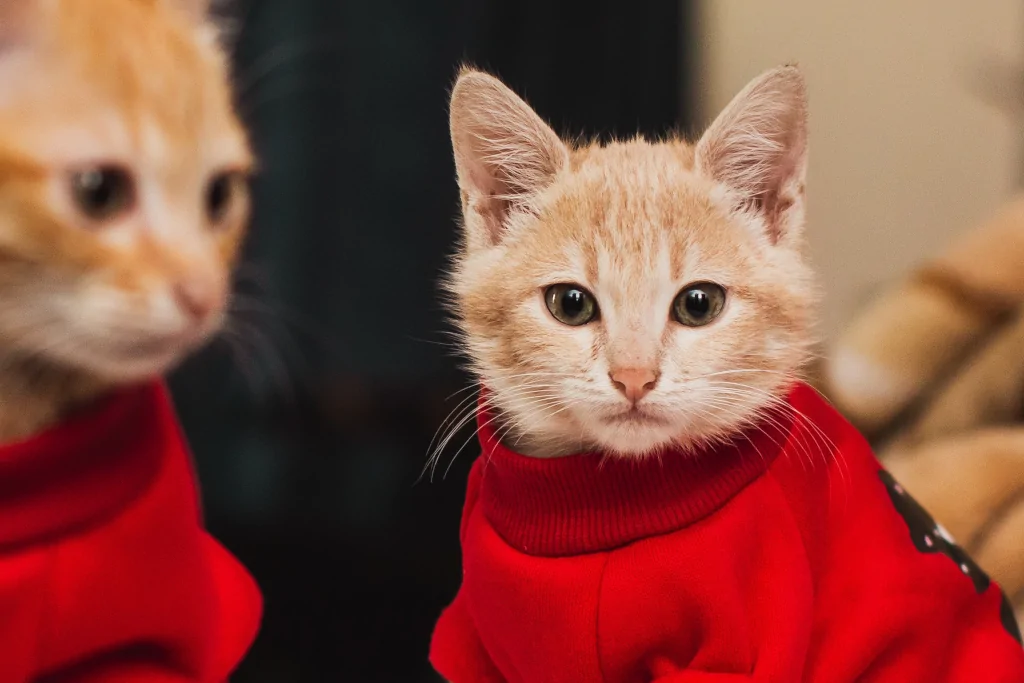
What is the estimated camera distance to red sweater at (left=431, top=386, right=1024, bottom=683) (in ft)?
2.18

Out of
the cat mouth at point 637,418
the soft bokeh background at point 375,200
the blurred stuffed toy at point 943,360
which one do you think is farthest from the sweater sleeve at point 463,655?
the soft bokeh background at point 375,200

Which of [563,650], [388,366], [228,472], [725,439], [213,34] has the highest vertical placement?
[213,34]

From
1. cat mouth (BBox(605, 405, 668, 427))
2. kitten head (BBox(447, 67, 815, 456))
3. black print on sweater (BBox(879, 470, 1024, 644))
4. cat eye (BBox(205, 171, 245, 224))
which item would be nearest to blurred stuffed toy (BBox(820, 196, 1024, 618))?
black print on sweater (BBox(879, 470, 1024, 644))

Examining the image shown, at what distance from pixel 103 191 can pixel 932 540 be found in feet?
2.15

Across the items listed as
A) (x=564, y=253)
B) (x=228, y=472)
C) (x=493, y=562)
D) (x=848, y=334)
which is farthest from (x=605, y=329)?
(x=228, y=472)

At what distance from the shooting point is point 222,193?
70 centimetres

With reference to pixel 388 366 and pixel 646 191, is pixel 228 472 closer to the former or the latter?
pixel 388 366

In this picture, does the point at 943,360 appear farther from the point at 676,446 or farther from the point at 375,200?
the point at 375,200

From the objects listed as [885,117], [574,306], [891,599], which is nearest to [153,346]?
[574,306]

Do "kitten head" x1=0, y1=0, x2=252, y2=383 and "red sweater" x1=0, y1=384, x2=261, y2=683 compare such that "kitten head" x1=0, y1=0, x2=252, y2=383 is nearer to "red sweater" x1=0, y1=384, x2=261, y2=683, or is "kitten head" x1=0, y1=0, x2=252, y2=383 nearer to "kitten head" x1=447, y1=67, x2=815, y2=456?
"red sweater" x1=0, y1=384, x2=261, y2=683

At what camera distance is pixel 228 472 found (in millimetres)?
1680

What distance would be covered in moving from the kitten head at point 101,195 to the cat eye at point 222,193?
19 mm

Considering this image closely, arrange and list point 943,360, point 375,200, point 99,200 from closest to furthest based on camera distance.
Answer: point 99,200
point 943,360
point 375,200

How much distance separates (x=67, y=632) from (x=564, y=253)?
45 cm
